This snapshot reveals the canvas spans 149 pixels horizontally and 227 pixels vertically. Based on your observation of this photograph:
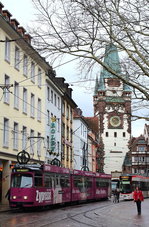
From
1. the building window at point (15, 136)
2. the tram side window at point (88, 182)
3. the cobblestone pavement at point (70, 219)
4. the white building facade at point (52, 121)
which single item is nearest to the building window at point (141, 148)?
the white building facade at point (52, 121)

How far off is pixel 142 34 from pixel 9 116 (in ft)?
77.9

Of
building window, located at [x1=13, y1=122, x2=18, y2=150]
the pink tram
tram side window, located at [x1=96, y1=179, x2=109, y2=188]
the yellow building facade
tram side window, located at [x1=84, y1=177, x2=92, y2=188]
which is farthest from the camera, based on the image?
tram side window, located at [x1=96, y1=179, x2=109, y2=188]

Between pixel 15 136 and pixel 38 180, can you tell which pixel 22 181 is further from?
pixel 15 136

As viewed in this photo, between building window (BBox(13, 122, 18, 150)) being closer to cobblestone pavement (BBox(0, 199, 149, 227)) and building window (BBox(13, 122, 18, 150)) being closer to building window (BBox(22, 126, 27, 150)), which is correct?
building window (BBox(22, 126, 27, 150))

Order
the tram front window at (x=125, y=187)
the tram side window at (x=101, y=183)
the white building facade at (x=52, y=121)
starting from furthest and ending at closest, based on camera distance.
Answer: the tram front window at (x=125, y=187), the white building facade at (x=52, y=121), the tram side window at (x=101, y=183)

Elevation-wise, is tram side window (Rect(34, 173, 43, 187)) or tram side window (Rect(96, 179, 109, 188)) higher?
tram side window (Rect(34, 173, 43, 187))

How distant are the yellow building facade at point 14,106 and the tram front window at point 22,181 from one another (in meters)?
6.72

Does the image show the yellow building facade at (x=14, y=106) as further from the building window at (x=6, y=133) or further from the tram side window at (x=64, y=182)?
the tram side window at (x=64, y=182)

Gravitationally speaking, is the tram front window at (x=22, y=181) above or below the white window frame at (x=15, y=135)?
below

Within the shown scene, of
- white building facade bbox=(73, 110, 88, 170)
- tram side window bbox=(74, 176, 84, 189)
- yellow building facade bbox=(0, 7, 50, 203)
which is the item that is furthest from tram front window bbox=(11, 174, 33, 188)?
white building facade bbox=(73, 110, 88, 170)

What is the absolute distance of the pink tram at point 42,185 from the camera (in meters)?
26.1

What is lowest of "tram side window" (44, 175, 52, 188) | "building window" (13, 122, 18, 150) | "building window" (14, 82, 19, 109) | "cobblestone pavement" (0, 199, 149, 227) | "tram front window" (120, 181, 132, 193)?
"cobblestone pavement" (0, 199, 149, 227)

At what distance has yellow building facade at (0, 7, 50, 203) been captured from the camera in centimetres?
3406

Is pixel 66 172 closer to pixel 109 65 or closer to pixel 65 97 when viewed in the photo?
pixel 109 65
